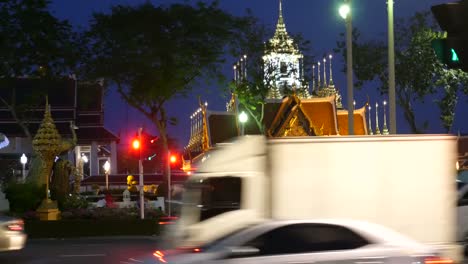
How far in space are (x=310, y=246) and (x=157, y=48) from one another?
29556 mm

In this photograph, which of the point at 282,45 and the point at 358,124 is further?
the point at 358,124

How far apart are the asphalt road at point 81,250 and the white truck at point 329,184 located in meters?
4.58

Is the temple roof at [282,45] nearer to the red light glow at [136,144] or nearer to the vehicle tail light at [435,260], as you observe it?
the red light glow at [136,144]

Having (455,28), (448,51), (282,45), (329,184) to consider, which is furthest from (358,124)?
(455,28)

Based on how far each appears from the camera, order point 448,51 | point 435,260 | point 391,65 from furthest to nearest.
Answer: point 391,65
point 435,260
point 448,51

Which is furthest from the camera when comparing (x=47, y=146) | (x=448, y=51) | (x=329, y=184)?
(x=47, y=146)

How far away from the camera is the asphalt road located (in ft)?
72.2

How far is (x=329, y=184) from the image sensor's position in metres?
14.5

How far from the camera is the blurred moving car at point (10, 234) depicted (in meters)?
18.6

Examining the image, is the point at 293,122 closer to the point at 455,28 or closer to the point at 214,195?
the point at 214,195

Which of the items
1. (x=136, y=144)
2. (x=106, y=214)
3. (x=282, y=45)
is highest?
(x=282, y=45)

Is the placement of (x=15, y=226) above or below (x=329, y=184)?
below

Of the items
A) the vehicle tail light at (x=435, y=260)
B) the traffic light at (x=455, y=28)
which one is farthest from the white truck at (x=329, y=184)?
the traffic light at (x=455, y=28)

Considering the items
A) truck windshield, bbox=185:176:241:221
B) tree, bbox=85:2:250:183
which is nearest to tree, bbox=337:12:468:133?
tree, bbox=85:2:250:183
